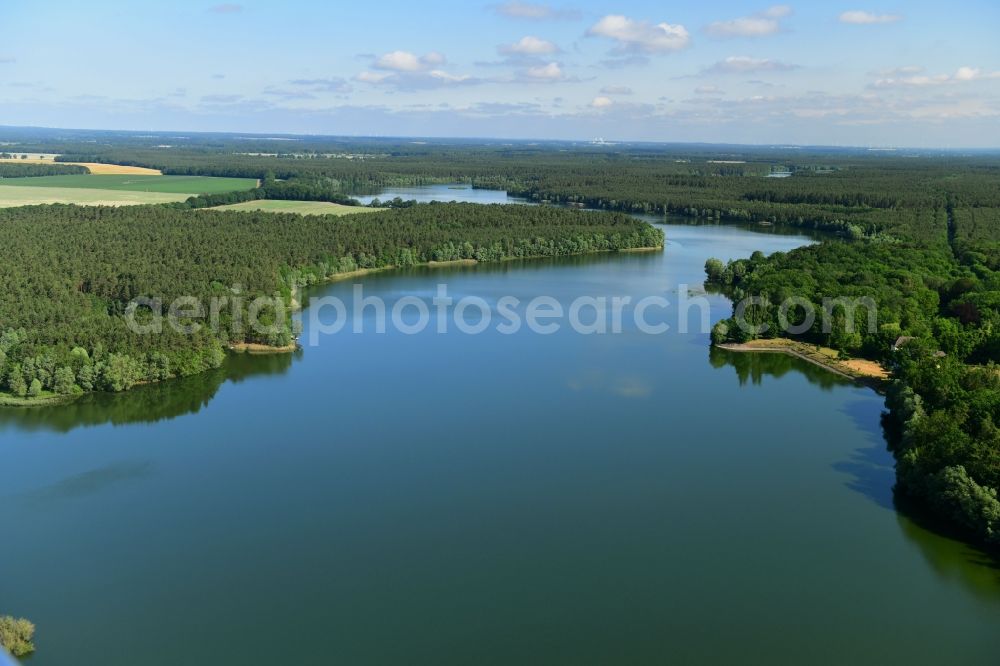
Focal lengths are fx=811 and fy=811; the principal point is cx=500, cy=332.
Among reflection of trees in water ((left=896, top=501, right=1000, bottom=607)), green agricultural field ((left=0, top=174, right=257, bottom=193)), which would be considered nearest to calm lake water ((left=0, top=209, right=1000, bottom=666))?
reflection of trees in water ((left=896, top=501, right=1000, bottom=607))

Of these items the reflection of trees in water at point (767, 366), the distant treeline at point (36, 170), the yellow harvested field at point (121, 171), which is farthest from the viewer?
the yellow harvested field at point (121, 171)

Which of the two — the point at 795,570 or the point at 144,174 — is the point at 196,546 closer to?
the point at 795,570

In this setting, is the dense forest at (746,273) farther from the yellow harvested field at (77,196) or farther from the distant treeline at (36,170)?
the distant treeline at (36,170)

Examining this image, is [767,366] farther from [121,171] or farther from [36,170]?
Result: [121,171]

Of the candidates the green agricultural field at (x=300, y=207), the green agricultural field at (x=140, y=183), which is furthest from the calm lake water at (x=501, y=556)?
the green agricultural field at (x=140, y=183)

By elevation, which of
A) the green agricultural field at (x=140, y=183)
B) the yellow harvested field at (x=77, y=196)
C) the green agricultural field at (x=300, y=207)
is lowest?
the green agricultural field at (x=300, y=207)

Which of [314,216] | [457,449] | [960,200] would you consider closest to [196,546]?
[457,449]

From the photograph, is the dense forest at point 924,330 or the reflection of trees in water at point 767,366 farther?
the reflection of trees in water at point 767,366
